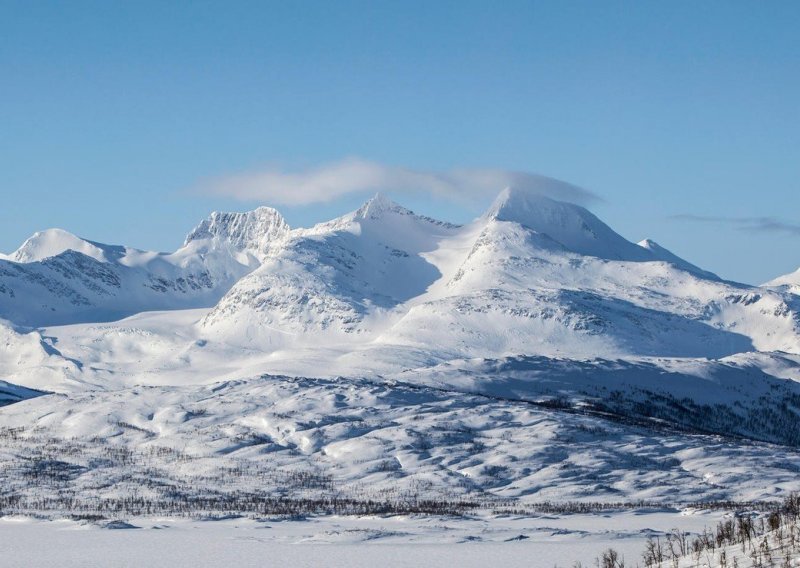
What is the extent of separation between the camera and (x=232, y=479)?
125 m

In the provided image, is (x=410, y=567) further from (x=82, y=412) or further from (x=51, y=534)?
(x=82, y=412)

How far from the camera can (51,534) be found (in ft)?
192

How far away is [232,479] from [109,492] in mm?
16977

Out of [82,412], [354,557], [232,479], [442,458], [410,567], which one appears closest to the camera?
[410,567]

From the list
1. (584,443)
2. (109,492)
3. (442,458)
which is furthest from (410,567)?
(584,443)

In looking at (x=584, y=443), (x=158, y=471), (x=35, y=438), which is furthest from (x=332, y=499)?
(x=35, y=438)

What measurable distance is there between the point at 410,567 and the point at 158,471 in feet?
307

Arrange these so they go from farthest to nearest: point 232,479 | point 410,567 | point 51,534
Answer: point 232,479
point 51,534
point 410,567

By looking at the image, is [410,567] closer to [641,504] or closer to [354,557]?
[354,557]

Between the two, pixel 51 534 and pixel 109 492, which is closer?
pixel 51 534

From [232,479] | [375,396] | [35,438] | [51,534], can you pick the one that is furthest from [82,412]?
[51,534]

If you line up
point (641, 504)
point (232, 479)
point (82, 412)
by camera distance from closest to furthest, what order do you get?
point (641, 504), point (232, 479), point (82, 412)

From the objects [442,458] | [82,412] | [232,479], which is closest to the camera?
[232,479]

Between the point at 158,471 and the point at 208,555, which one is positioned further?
the point at 158,471
